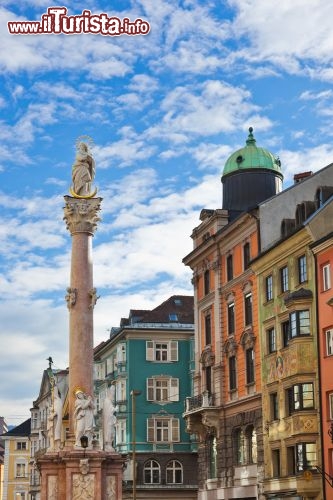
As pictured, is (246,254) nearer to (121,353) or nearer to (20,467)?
(121,353)

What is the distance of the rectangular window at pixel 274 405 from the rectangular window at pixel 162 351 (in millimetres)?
32004

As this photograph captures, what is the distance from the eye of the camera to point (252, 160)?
66438 millimetres

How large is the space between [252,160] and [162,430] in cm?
2565

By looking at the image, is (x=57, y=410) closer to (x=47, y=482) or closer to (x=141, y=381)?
(x=47, y=482)

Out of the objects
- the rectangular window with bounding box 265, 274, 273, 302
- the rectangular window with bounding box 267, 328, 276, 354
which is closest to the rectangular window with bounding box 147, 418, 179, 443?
the rectangular window with bounding box 267, 328, 276, 354

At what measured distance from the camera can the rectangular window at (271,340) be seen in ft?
169

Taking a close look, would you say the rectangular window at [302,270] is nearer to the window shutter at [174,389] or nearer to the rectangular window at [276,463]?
the rectangular window at [276,463]

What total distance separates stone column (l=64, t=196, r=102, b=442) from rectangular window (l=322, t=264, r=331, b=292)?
36.9 ft

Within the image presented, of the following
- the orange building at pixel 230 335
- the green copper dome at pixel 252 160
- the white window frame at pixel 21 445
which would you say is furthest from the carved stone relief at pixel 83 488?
the white window frame at pixel 21 445

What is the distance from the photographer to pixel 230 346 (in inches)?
2296

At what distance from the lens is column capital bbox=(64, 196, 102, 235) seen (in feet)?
139

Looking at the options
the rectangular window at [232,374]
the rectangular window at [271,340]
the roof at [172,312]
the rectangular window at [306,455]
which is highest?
the roof at [172,312]

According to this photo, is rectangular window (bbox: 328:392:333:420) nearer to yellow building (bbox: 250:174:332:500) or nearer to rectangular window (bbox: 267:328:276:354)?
yellow building (bbox: 250:174:332:500)

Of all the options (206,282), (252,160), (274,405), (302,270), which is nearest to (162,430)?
(206,282)
